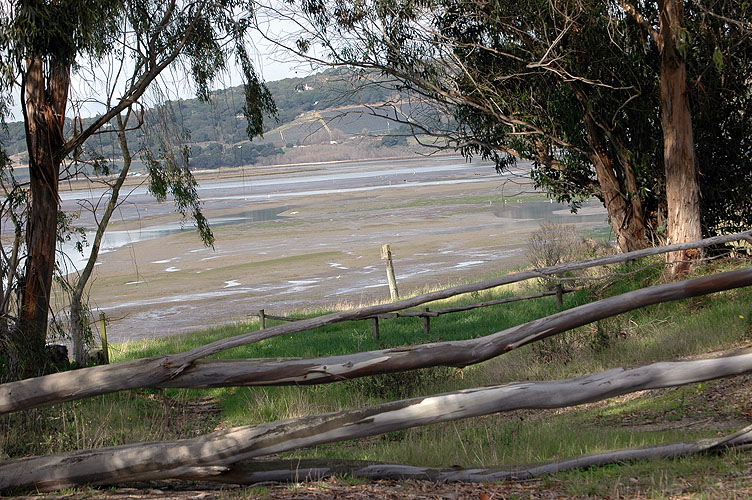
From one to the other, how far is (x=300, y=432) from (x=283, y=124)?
67.4 m

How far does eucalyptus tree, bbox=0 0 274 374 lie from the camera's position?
8.22 metres

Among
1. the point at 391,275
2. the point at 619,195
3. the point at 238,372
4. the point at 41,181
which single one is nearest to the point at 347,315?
the point at 238,372

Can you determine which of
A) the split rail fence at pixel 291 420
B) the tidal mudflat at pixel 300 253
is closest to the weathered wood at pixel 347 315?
the split rail fence at pixel 291 420

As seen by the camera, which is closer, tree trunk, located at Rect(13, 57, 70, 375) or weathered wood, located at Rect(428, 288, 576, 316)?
tree trunk, located at Rect(13, 57, 70, 375)

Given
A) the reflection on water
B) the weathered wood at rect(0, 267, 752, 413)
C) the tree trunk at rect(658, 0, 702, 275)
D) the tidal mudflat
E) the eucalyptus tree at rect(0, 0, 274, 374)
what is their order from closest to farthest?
the weathered wood at rect(0, 267, 752, 413)
the eucalyptus tree at rect(0, 0, 274, 374)
the tree trunk at rect(658, 0, 702, 275)
the tidal mudflat
the reflection on water

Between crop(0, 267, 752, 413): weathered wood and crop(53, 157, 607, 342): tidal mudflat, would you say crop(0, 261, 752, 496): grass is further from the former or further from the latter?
crop(53, 157, 607, 342): tidal mudflat

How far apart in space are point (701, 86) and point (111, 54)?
30.4 feet

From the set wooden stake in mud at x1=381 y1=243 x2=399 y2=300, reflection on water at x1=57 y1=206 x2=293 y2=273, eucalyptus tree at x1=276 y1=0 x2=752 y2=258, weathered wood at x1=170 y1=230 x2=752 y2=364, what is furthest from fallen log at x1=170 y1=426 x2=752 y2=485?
reflection on water at x1=57 y1=206 x2=293 y2=273

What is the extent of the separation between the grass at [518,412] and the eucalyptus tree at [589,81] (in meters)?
1.80

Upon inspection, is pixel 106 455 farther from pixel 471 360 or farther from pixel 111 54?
pixel 111 54

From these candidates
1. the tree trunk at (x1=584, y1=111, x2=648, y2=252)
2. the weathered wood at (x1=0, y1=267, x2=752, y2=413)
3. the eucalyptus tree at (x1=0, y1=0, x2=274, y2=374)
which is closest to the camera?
the weathered wood at (x1=0, y1=267, x2=752, y2=413)

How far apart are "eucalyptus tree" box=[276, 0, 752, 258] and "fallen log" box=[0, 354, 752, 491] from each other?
26.7 feet

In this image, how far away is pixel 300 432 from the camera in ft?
14.4

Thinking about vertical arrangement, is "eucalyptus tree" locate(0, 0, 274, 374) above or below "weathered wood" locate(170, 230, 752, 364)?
above
